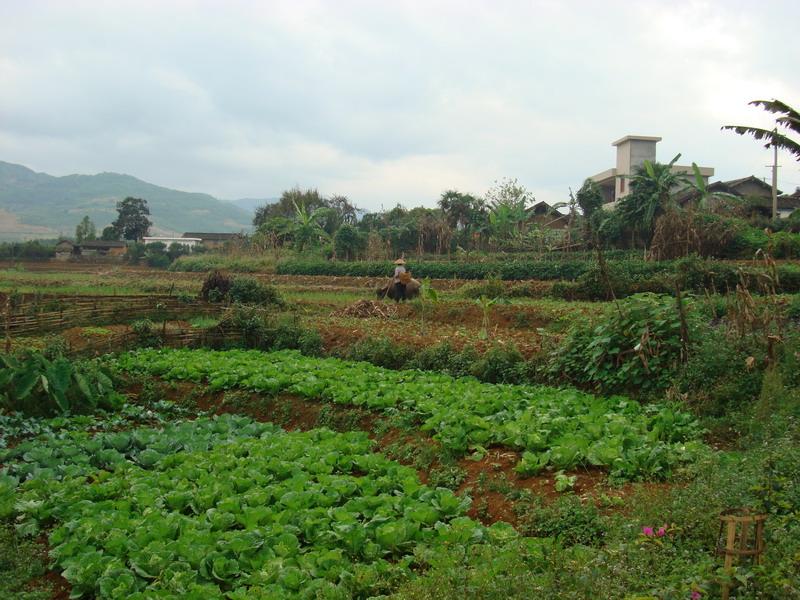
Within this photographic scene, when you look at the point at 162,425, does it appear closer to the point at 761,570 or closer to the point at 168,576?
the point at 168,576

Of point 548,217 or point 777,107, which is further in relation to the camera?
point 548,217

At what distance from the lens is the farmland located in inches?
164

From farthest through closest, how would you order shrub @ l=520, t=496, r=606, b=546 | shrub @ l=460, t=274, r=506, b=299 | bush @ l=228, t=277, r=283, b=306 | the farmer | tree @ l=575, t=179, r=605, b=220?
tree @ l=575, t=179, r=605, b=220
shrub @ l=460, t=274, r=506, b=299
the farmer
bush @ l=228, t=277, r=283, b=306
shrub @ l=520, t=496, r=606, b=546

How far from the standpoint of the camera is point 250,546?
4750mm

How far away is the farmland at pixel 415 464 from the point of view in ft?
13.7

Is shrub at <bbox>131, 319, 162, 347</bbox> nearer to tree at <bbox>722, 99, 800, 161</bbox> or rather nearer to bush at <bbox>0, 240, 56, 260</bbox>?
tree at <bbox>722, 99, 800, 161</bbox>

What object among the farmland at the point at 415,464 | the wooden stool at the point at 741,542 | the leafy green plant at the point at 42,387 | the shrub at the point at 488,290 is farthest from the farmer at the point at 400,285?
the wooden stool at the point at 741,542

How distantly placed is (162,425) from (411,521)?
5.31 m

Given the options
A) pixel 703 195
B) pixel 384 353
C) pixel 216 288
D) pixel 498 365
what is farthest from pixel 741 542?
pixel 703 195

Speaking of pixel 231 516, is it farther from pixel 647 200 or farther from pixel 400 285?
pixel 647 200

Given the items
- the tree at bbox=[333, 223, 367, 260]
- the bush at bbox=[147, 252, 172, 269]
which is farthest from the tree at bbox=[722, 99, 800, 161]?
the bush at bbox=[147, 252, 172, 269]

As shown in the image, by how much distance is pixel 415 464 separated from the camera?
7020mm

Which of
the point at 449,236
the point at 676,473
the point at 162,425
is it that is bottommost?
the point at 162,425

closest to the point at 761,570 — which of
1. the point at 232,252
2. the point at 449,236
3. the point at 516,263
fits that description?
the point at 516,263
